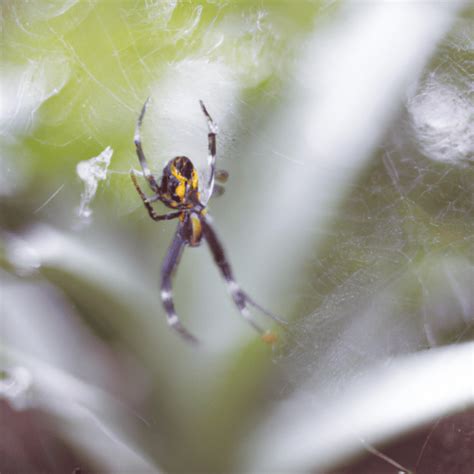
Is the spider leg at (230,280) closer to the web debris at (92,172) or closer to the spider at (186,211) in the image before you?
the spider at (186,211)

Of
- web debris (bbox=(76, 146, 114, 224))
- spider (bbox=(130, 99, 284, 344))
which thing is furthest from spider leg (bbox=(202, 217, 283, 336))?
web debris (bbox=(76, 146, 114, 224))

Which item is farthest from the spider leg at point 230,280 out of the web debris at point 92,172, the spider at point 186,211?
the web debris at point 92,172

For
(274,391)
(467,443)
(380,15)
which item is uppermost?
(380,15)

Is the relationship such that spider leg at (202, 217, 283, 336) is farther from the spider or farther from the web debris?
the web debris

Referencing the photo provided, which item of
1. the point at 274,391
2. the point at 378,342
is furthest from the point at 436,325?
the point at 274,391

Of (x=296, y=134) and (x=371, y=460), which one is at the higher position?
(x=296, y=134)

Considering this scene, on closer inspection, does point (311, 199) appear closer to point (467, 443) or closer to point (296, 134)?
point (296, 134)

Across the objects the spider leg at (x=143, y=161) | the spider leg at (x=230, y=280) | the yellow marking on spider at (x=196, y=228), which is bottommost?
the spider leg at (x=230, y=280)
